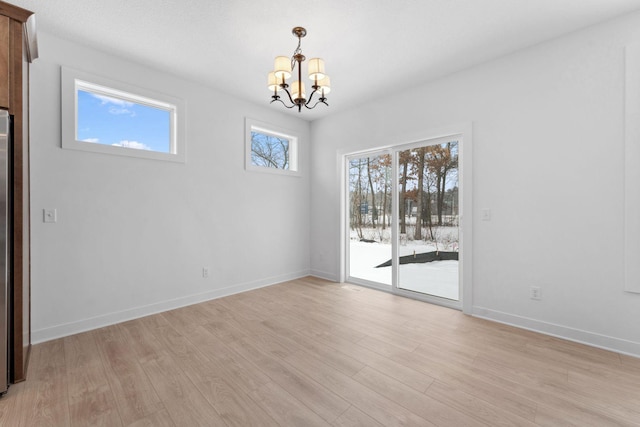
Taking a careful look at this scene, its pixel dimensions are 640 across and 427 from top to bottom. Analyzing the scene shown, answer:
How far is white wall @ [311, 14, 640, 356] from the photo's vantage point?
7.84ft

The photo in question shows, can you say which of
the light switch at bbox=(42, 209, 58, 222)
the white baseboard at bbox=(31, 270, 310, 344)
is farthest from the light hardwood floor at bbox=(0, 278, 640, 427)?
the light switch at bbox=(42, 209, 58, 222)

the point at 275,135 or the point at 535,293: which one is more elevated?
the point at 275,135

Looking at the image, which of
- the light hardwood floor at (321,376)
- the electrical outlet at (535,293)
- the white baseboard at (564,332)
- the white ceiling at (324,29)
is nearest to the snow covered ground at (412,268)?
the white baseboard at (564,332)

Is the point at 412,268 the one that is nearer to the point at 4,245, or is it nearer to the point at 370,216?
the point at 370,216

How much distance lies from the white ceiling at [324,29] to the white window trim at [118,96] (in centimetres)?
33

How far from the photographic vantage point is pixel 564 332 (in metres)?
2.61

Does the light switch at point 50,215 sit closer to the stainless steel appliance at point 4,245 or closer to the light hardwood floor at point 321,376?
the stainless steel appliance at point 4,245

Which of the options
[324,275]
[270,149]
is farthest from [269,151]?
[324,275]

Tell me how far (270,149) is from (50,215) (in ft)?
9.44

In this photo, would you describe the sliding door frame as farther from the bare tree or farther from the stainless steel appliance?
the stainless steel appliance

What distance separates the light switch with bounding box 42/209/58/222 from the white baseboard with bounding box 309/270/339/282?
3575 mm

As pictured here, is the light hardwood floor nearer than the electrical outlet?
Yes

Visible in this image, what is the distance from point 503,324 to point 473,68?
2.88 meters

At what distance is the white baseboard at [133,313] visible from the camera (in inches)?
102
